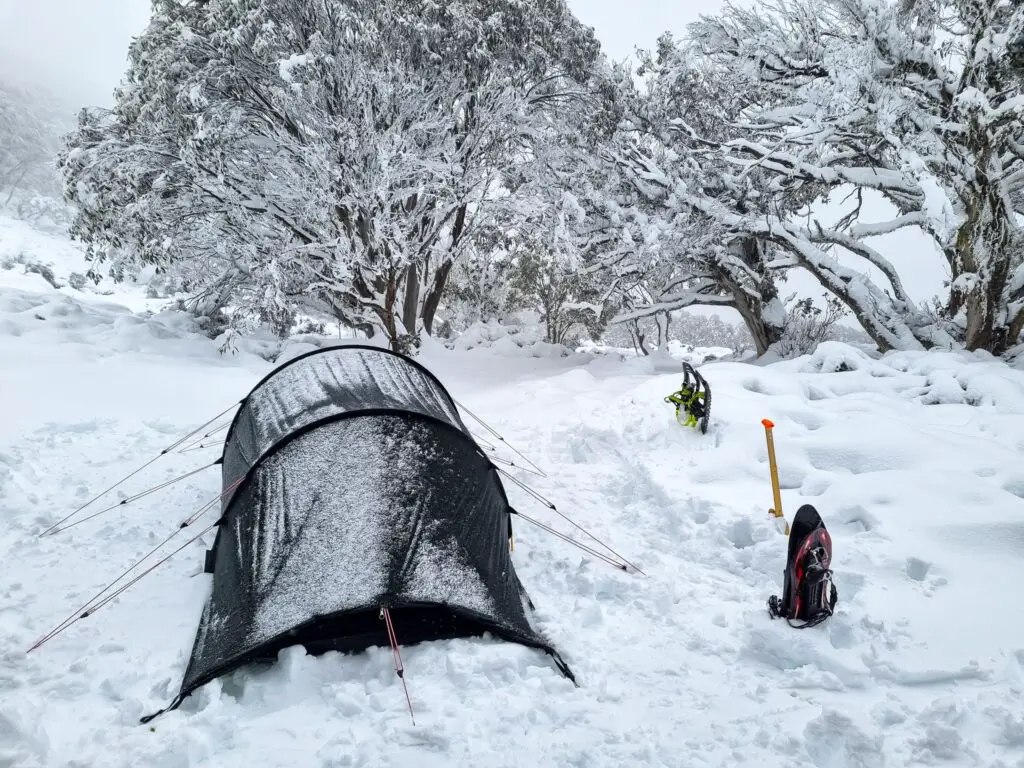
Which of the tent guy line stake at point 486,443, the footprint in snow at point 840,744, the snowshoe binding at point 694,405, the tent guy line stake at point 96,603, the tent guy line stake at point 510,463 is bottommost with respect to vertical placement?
the footprint in snow at point 840,744

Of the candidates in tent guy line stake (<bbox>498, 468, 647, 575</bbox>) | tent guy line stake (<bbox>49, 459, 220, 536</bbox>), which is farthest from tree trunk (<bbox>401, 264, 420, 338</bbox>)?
tent guy line stake (<bbox>498, 468, 647, 575</bbox>)

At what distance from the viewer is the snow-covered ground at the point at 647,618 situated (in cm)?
280

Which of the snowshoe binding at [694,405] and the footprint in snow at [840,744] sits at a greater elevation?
the snowshoe binding at [694,405]

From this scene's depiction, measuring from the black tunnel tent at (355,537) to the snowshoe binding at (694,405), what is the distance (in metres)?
3.23

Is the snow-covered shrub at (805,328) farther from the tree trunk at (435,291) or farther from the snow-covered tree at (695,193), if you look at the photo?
the tree trunk at (435,291)

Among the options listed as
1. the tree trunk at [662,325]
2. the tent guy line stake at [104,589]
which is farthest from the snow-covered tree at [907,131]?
the tree trunk at [662,325]

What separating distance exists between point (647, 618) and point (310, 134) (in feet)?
36.9

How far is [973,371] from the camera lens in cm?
789

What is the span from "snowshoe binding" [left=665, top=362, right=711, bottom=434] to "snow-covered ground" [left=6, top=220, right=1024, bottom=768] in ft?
0.62

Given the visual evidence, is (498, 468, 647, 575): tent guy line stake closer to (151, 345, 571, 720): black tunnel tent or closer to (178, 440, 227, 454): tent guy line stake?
(151, 345, 571, 720): black tunnel tent

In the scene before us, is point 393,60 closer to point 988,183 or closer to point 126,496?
point 126,496

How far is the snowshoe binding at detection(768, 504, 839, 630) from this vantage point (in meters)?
3.57

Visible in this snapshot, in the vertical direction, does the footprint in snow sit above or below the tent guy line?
below

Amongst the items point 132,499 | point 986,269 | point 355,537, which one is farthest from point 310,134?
point 986,269
